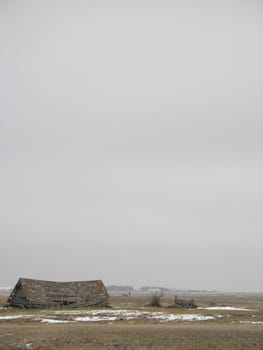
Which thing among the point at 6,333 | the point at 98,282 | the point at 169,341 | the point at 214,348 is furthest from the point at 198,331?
the point at 98,282

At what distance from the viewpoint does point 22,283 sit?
51219 mm

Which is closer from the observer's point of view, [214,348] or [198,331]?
[214,348]

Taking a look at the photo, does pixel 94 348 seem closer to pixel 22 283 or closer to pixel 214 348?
pixel 214 348

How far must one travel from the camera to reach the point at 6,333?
75.9 feet

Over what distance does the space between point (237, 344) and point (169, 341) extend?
2.89 m

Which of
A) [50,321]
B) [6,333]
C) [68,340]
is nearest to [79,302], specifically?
[50,321]

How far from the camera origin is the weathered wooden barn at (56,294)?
50344mm

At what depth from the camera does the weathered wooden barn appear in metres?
50.3

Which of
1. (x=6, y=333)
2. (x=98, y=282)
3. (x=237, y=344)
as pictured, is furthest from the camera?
(x=98, y=282)

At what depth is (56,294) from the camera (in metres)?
53.3

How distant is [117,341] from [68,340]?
218 centimetres

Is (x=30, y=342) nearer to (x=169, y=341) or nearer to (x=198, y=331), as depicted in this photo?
(x=169, y=341)

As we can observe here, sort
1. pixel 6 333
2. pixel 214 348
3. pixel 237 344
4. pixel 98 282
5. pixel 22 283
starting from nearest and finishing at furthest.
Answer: pixel 214 348 < pixel 237 344 < pixel 6 333 < pixel 22 283 < pixel 98 282

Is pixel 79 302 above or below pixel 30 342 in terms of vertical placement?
above
